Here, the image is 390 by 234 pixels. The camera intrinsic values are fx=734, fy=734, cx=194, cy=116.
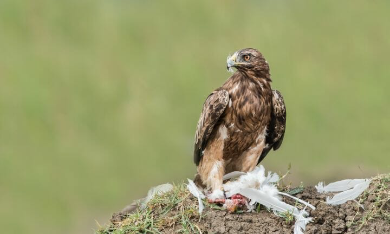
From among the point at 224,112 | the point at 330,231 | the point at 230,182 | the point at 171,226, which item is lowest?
the point at 330,231

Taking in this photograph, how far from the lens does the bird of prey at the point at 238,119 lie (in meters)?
8.50

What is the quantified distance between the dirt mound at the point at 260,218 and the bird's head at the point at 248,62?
1.52 meters

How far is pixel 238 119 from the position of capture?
8.59 metres

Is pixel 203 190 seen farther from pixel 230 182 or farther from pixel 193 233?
pixel 193 233

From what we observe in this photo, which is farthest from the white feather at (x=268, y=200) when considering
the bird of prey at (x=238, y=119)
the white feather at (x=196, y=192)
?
the white feather at (x=196, y=192)

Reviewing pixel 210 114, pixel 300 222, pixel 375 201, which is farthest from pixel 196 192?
pixel 375 201

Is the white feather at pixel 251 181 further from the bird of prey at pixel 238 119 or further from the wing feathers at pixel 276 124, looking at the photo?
the wing feathers at pixel 276 124

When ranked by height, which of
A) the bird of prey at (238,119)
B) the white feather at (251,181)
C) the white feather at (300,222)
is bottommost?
the white feather at (300,222)

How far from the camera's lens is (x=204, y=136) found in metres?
8.70

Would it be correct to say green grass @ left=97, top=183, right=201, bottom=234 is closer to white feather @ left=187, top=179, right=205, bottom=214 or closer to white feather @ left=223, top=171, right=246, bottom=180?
white feather @ left=187, top=179, right=205, bottom=214

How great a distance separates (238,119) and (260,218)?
1.25 m

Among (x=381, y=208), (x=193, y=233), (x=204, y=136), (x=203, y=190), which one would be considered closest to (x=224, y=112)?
(x=204, y=136)

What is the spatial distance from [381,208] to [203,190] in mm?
2114

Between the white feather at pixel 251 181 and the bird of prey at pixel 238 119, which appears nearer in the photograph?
the white feather at pixel 251 181
